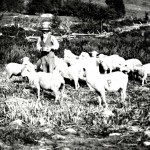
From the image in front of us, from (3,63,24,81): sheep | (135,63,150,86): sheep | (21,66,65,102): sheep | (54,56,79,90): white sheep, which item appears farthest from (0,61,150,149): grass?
(3,63,24,81): sheep

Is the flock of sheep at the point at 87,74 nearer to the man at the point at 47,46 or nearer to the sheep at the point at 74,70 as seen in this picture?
the sheep at the point at 74,70

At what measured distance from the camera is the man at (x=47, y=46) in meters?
10.0

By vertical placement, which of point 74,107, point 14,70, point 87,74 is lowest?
point 74,107

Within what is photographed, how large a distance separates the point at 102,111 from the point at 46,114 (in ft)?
3.43

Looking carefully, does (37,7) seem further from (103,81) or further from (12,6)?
(103,81)

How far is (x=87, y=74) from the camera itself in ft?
25.2

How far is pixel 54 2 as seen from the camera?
7169 centimetres

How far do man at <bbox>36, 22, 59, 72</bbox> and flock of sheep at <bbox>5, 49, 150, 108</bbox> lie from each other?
309mm

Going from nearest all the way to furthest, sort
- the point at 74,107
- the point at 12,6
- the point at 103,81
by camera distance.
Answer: the point at 74,107, the point at 103,81, the point at 12,6

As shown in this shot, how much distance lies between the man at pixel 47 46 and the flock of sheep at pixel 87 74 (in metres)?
0.31

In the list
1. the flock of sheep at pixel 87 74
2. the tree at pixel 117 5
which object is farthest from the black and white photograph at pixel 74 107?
the tree at pixel 117 5

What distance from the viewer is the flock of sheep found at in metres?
7.66

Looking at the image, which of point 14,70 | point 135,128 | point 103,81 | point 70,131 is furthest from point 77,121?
point 14,70

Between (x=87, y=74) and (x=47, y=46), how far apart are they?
2.67 meters
